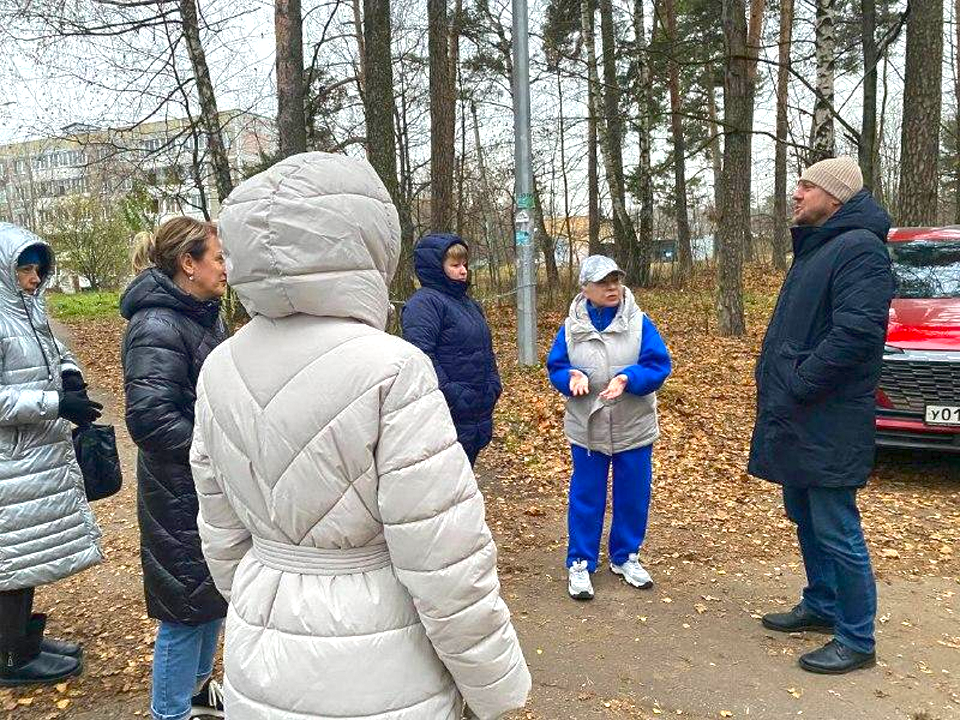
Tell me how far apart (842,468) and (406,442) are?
240 cm

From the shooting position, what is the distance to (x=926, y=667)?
338 cm

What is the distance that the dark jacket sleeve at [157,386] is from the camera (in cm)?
258

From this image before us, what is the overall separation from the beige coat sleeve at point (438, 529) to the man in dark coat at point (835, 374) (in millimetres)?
2128

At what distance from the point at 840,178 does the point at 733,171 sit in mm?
8673

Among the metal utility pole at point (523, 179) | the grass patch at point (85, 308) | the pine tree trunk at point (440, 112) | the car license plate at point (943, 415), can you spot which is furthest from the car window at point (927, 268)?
the grass patch at point (85, 308)

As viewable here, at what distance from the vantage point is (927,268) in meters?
6.65

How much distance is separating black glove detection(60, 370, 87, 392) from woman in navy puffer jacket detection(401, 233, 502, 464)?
1553 millimetres

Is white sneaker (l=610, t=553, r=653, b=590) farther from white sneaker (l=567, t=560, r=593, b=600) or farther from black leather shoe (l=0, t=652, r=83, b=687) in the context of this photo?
black leather shoe (l=0, t=652, r=83, b=687)

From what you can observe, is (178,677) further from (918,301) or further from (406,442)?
(918,301)

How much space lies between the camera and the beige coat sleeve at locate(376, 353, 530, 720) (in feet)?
5.14

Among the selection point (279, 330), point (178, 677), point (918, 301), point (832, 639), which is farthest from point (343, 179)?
point (918, 301)

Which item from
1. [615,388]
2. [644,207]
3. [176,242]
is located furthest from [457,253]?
[644,207]

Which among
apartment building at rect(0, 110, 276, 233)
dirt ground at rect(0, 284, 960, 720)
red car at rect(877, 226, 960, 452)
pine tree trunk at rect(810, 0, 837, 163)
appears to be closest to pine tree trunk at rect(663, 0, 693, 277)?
pine tree trunk at rect(810, 0, 837, 163)

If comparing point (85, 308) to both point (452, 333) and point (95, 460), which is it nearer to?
point (95, 460)
